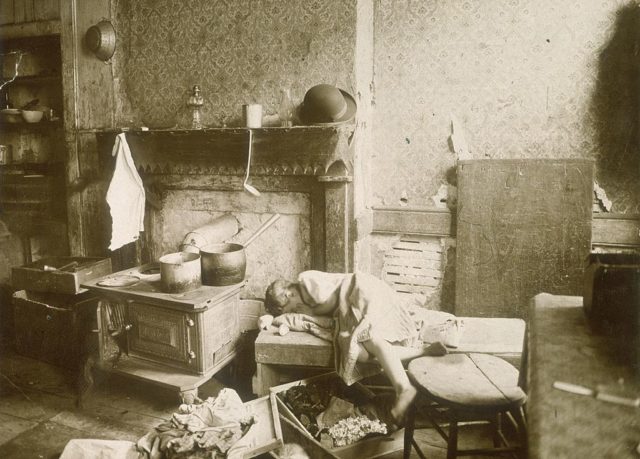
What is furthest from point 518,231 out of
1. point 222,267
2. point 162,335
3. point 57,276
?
point 57,276

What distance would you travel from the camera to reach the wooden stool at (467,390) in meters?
2.42

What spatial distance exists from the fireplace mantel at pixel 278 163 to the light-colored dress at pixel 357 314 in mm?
540

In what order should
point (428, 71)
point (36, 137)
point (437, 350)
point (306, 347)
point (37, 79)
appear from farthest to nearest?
point (36, 137), point (37, 79), point (428, 71), point (306, 347), point (437, 350)

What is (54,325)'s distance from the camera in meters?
4.55

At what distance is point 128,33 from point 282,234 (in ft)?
8.76

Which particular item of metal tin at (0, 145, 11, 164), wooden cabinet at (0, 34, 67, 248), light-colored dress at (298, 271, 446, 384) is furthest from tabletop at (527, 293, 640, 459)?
metal tin at (0, 145, 11, 164)

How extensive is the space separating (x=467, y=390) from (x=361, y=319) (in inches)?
43.3

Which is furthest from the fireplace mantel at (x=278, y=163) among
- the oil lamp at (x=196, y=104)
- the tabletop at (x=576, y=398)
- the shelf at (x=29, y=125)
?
the tabletop at (x=576, y=398)

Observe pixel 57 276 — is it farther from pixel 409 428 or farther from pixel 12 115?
pixel 409 428

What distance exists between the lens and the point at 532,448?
4.26 ft

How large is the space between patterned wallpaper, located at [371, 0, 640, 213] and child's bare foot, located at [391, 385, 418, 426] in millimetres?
2052

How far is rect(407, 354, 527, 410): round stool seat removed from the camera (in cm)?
242

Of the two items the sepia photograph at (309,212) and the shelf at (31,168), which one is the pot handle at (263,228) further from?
the shelf at (31,168)

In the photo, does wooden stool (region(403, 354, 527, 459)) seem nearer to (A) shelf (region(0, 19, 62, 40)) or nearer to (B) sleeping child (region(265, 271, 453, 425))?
(B) sleeping child (region(265, 271, 453, 425))
